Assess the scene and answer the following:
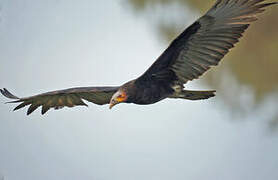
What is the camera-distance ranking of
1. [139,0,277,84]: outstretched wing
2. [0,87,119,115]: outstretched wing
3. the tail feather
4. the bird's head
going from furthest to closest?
[0,87,119,115]: outstretched wing → the tail feather → the bird's head → [139,0,277,84]: outstretched wing

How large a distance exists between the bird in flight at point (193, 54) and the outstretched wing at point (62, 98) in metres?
0.23

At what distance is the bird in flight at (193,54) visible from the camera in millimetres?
2246

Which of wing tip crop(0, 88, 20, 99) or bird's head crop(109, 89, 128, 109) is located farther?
wing tip crop(0, 88, 20, 99)

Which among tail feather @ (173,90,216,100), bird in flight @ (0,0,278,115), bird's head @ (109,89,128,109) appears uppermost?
bird in flight @ (0,0,278,115)

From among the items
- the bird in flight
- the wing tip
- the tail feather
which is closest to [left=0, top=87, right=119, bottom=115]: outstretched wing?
the wing tip

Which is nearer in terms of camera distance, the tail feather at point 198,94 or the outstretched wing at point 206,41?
the outstretched wing at point 206,41

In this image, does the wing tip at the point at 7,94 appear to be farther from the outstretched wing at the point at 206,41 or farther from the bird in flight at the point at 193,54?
the outstretched wing at the point at 206,41

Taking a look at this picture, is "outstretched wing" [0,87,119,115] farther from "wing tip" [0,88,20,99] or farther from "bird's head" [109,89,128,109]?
"bird's head" [109,89,128,109]

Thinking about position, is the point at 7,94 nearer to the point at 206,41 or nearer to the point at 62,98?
the point at 62,98

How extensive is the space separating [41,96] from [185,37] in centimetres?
94

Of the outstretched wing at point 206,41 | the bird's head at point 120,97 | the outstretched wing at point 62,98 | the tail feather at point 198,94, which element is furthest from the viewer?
the outstretched wing at point 62,98

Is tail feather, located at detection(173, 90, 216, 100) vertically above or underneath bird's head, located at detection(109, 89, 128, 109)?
underneath

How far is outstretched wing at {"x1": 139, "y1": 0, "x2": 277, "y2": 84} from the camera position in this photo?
224cm

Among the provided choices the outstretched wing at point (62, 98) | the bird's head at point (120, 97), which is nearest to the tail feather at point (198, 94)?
the bird's head at point (120, 97)
